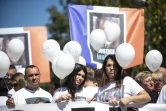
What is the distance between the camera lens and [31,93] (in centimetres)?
568

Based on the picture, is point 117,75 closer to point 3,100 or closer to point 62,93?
point 62,93

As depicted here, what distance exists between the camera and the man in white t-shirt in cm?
555

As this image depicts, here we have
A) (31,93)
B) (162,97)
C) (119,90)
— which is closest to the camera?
(119,90)

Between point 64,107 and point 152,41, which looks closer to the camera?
point 64,107

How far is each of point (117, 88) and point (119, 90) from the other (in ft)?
0.12

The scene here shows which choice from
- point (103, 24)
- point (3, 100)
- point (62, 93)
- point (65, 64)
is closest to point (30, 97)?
point (3, 100)

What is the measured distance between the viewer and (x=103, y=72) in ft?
18.1

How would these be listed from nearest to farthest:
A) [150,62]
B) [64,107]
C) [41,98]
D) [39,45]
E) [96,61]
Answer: [64,107] → [41,98] → [150,62] → [96,61] → [39,45]

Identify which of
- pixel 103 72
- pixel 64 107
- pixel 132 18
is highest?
pixel 132 18

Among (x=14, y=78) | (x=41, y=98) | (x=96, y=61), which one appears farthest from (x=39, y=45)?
(x=41, y=98)

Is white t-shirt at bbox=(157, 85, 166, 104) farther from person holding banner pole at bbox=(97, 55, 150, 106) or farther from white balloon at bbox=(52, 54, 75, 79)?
white balloon at bbox=(52, 54, 75, 79)

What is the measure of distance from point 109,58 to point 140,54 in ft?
8.65

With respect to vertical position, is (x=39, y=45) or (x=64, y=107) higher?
(x=39, y=45)

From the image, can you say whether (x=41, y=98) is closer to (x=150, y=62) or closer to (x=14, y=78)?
(x=14, y=78)
